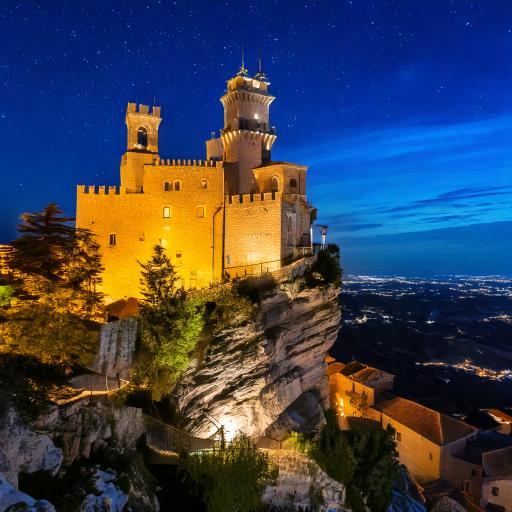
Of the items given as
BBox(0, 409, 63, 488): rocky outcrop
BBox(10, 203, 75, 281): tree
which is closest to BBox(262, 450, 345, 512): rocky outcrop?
BBox(0, 409, 63, 488): rocky outcrop

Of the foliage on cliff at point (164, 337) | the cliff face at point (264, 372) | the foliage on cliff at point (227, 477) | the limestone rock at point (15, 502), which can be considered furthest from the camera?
the cliff face at point (264, 372)

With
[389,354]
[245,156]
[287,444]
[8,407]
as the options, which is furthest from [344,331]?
[8,407]

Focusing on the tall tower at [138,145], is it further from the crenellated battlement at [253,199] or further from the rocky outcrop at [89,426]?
the rocky outcrop at [89,426]

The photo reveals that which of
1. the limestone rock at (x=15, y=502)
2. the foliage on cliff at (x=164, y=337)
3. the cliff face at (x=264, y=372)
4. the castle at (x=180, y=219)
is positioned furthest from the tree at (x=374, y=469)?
the limestone rock at (x=15, y=502)

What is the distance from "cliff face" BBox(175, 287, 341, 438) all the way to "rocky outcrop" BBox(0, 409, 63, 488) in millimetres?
10264

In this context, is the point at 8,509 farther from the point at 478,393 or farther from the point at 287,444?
the point at 478,393

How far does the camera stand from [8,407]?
1293cm

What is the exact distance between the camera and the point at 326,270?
32375mm

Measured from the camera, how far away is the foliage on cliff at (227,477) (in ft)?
55.8

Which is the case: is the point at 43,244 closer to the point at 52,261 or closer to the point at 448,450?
the point at 52,261

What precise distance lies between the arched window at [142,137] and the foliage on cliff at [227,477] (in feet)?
86.8

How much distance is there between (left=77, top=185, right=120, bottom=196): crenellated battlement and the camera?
33.9 meters

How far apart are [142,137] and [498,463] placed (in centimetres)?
4052

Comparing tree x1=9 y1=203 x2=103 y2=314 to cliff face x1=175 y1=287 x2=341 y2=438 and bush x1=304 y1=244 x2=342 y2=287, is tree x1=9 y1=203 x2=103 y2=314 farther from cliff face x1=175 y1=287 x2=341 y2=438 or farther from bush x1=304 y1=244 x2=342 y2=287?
bush x1=304 y1=244 x2=342 y2=287
